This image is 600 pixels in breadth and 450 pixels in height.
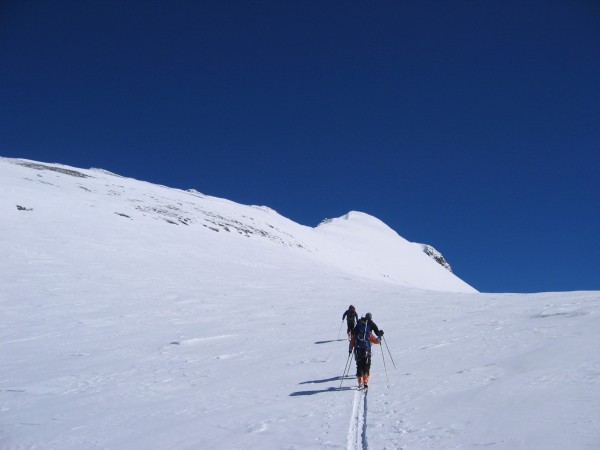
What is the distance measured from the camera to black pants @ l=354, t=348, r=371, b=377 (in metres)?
9.37

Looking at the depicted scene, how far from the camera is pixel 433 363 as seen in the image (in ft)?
33.4

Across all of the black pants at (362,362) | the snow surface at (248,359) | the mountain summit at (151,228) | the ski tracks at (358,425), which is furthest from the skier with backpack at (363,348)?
the mountain summit at (151,228)

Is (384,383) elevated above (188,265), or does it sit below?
below

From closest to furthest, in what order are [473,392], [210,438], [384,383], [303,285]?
[210,438]
[473,392]
[384,383]
[303,285]

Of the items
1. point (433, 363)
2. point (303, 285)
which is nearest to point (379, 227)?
point (303, 285)

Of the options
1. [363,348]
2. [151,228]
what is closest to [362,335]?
[363,348]

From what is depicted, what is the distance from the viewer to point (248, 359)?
12109 millimetres

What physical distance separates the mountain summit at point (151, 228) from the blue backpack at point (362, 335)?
64.6ft

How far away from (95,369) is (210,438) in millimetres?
6107

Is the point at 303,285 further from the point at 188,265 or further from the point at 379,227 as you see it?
the point at 379,227

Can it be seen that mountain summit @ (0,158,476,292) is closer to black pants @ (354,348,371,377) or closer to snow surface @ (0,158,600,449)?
snow surface @ (0,158,600,449)

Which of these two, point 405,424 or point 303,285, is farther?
point 303,285

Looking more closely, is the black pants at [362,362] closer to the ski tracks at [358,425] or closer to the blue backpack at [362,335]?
the blue backpack at [362,335]

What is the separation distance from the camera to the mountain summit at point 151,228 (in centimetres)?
2883
